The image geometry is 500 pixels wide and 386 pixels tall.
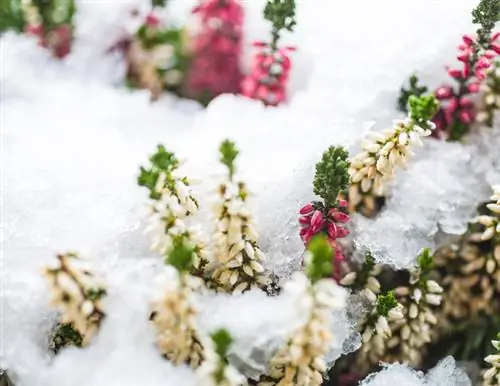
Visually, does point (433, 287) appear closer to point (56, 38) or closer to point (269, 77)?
point (269, 77)

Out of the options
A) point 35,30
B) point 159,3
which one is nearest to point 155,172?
point 159,3

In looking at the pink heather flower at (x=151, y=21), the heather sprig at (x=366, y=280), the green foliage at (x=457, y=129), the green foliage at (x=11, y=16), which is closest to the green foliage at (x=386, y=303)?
the heather sprig at (x=366, y=280)

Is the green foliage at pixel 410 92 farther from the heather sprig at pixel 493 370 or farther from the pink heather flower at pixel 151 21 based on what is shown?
the pink heather flower at pixel 151 21

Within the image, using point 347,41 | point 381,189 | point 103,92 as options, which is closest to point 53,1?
point 103,92

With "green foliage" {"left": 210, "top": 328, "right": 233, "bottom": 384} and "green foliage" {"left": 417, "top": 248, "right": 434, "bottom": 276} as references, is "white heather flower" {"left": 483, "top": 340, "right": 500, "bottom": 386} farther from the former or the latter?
"green foliage" {"left": 210, "top": 328, "right": 233, "bottom": 384}

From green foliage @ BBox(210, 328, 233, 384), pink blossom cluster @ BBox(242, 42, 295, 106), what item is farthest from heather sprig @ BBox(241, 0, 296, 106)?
green foliage @ BBox(210, 328, 233, 384)

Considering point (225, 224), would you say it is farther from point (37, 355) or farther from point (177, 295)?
point (37, 355)
